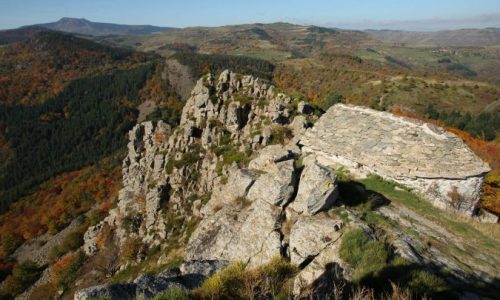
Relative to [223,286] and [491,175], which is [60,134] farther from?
[223,286]

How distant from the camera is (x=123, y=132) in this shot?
161 m

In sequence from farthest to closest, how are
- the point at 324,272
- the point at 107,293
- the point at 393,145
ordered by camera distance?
the point at 393,145 < the point at 324,272 < the point at 107,293

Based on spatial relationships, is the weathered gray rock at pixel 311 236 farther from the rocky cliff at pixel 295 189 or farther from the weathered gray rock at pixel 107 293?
the weathered gray rock at pixel 107 293

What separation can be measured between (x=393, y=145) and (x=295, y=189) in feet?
26.1

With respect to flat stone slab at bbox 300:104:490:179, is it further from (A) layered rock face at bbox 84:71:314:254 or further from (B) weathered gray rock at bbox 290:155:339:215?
(A) layered rock face at bbox 84:71:314:254

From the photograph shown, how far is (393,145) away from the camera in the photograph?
2092 centimetres

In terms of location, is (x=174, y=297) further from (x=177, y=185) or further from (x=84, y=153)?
(x=84, y=153)

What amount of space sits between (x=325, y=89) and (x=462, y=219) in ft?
431

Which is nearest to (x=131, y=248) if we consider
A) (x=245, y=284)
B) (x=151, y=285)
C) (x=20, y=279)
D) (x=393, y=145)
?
(x=151, y=285)

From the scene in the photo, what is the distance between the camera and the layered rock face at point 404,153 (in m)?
18.8

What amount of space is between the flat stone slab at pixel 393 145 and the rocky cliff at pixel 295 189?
57 mm

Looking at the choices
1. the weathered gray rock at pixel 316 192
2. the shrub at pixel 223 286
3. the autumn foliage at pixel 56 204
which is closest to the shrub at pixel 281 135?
the weathered gray rock at pixel 316 192

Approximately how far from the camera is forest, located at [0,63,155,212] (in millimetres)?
142875

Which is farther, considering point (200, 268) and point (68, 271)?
point (68, 271)
